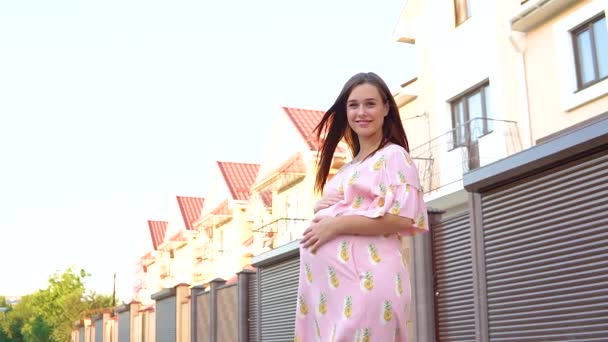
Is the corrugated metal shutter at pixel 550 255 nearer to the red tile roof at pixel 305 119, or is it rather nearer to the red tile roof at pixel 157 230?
the red tile roof at pixel 305 119

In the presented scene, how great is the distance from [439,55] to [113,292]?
53474mm

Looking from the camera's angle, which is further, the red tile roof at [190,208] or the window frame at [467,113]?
the red tile roof at [190,208]

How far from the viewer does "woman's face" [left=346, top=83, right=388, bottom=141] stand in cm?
280

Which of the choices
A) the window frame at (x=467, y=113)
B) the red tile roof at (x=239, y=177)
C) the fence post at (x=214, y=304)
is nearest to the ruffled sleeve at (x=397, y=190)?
the fence post at (x=214, y=304)

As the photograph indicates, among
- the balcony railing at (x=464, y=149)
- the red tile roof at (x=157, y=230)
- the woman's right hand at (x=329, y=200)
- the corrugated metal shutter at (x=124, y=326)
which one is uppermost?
the red tile roof at (x=157, y=230)

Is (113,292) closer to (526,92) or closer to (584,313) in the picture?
(526,92)

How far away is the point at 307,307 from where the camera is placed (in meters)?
2.77

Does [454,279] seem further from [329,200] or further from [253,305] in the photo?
[253,305]

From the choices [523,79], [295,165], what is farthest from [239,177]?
[523,79]

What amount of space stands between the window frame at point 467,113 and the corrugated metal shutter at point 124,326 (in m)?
13.8

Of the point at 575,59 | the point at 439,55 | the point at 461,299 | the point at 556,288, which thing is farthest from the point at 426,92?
the point at 556,288

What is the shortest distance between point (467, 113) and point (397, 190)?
1556cm

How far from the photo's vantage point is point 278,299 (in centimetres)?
1206

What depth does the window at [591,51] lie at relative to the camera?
13953 millimetres
